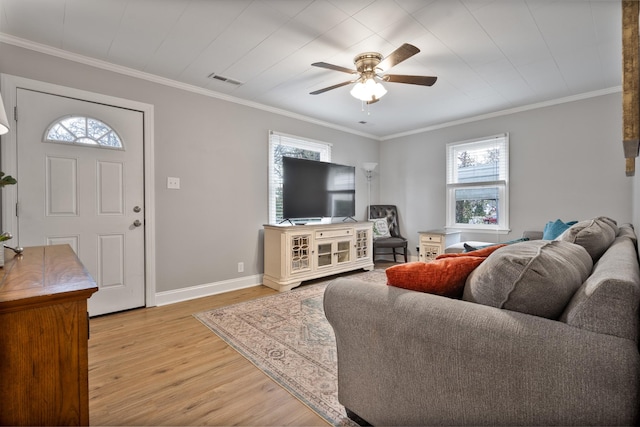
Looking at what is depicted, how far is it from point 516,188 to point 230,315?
155 inches

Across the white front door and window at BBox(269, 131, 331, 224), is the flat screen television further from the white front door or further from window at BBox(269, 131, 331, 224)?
the white front door

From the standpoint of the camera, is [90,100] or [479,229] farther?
[479,229]

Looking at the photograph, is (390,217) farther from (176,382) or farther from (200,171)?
(176,382)

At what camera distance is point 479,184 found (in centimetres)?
436

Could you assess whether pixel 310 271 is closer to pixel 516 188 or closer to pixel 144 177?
pixel 144 177

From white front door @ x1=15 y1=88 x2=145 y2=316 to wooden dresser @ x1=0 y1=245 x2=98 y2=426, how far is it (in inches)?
81.5

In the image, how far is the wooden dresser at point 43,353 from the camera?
0.78 metres

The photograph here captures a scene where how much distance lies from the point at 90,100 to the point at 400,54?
2.72 meters

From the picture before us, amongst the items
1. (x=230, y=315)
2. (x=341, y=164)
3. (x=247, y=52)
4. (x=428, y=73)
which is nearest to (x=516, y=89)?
(x=428, y=73)

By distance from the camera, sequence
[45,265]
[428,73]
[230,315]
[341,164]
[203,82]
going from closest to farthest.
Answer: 1. [45,265]
2. [230,315]
3. [428,73]
4. [203,82]
5. [341,164]

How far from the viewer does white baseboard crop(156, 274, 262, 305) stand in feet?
10.2

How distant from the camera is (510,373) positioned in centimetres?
81

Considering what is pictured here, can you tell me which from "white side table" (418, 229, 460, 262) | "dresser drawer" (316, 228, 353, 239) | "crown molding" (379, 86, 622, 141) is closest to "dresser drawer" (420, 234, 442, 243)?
"white side table" (418, 229, 460, 262)

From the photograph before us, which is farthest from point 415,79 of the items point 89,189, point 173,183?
point 89,189
